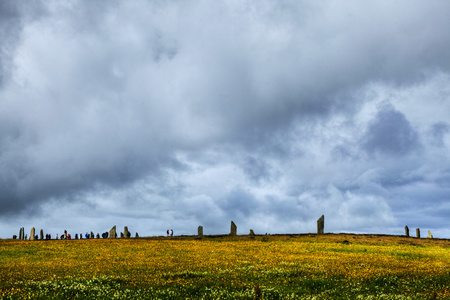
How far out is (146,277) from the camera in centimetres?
2348

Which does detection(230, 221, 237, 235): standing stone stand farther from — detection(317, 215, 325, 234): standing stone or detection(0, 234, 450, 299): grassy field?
detection(0, 234, 450, 299): grassy field

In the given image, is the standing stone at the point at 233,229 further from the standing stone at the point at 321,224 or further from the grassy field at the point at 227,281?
the grassy field at the point at 227,281

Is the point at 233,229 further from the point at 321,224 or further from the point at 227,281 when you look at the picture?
the point at 227,281

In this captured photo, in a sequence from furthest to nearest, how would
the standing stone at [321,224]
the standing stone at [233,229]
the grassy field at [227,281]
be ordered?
the standing stone at [233,229] → the standing stone at [321,224] → the grassy field at [227,281]

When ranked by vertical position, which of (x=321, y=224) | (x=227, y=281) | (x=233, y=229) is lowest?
(x=227, y=281)

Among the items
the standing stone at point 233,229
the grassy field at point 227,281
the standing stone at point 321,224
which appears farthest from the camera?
the standing stone at point 233,229

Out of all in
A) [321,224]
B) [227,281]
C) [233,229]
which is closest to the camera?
[227,281]

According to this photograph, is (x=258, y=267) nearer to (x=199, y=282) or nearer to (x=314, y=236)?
(x=199, y=282)

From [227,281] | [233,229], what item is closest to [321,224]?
[233,229]

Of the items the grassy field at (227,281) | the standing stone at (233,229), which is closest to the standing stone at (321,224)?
the standing stone at (233,229)

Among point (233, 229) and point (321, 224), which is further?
point (233, 229)

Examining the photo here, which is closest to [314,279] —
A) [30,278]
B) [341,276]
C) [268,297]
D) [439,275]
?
[341,276]

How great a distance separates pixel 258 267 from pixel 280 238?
33740mm

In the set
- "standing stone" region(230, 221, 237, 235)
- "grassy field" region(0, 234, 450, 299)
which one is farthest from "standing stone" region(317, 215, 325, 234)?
"grassy field" region(0, 234, 450, 299)
